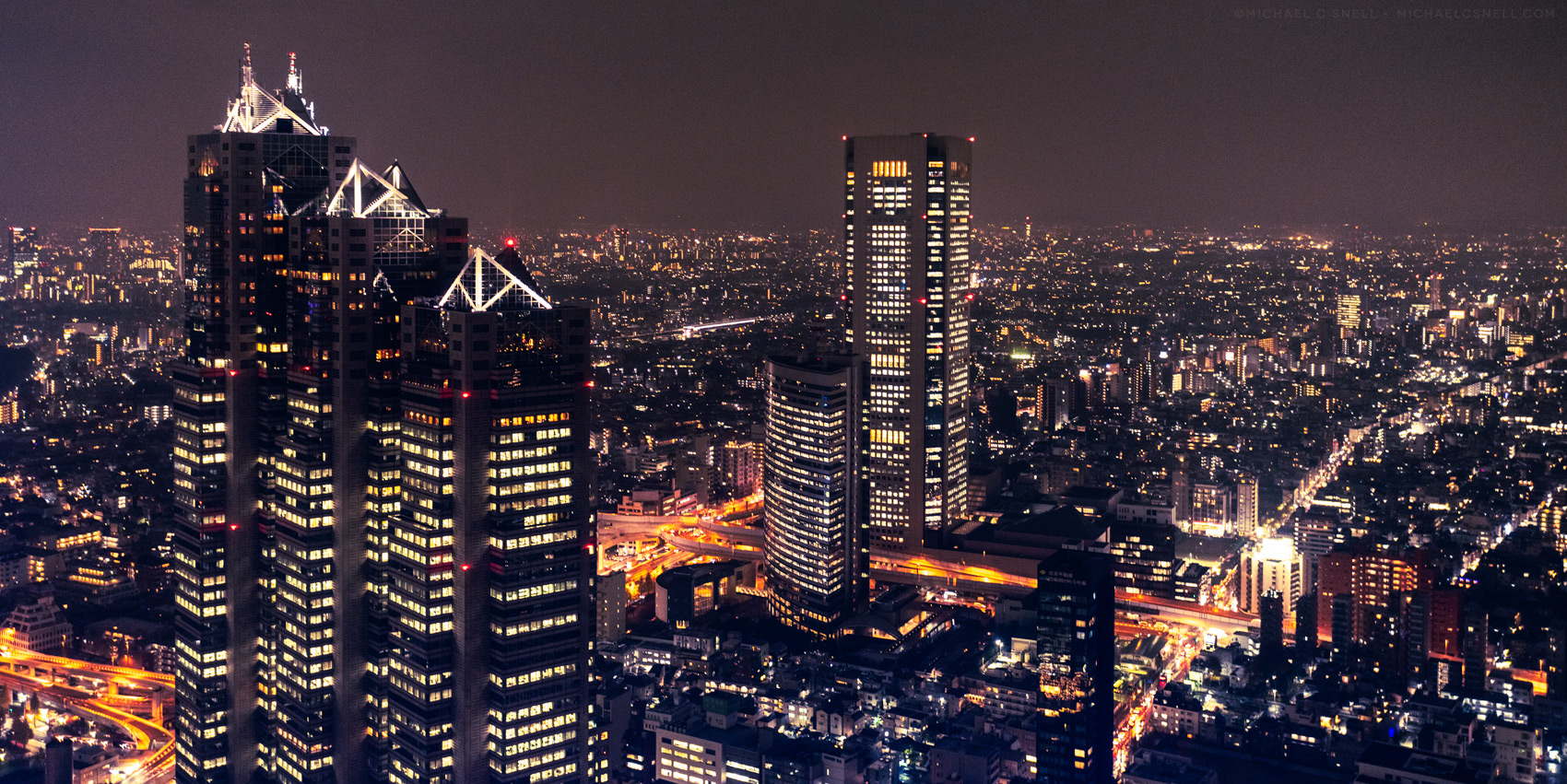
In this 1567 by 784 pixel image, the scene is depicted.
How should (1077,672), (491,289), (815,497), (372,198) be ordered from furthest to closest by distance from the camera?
(815,497)
(1077,672)
(372,198)
(491,289)

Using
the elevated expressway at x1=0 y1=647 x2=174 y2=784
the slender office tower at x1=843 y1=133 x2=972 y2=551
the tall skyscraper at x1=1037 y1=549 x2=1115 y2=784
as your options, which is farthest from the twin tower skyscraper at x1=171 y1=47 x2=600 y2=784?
the slender office tower at x1=843 y1=133 x2=972 y2=551

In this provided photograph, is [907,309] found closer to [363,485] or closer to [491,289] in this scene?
[363,485]

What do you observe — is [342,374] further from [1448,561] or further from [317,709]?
[1448,561]

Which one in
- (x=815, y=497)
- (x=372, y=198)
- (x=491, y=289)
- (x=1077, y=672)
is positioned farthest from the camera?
(x=815, y=497)

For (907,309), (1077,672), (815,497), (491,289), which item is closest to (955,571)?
(815,497)

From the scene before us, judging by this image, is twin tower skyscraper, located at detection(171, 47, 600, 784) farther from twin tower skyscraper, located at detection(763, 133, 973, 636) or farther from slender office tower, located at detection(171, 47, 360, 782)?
twin tower skyscraper, located at detection(763, 133, 973, 636)

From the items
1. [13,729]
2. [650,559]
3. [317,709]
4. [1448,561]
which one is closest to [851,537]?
[650,559]
